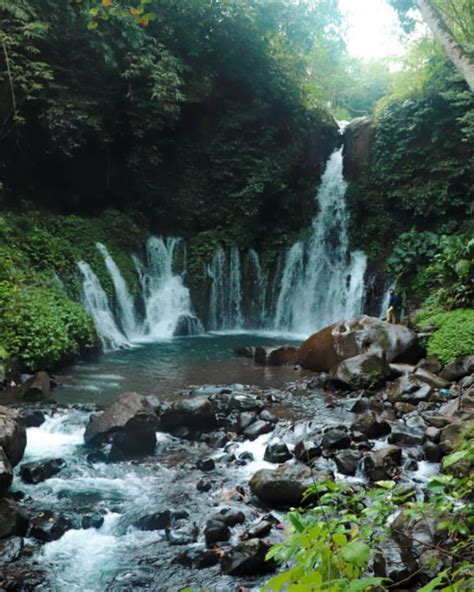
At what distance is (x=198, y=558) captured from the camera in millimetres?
4105

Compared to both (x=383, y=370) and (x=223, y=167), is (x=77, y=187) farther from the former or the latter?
(x=383, y=370)

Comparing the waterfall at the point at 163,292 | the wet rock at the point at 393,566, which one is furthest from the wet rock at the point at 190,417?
the waterfall at the point at 163,292

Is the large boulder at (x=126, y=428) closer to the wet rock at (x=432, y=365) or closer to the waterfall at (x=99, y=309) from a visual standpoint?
the wet rock at (x=432, y=365)

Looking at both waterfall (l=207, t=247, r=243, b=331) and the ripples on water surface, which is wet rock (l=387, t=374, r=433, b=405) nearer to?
the ripples on water surface

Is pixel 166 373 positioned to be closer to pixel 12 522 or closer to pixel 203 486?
pixel 203 486

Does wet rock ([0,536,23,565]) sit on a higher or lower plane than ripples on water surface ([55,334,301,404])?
lower

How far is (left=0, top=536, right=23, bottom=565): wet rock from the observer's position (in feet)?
13.3

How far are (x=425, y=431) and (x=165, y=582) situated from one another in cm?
398

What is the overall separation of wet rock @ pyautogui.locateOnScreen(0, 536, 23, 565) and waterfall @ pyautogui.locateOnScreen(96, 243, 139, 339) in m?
10.9

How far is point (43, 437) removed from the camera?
6.86 meters

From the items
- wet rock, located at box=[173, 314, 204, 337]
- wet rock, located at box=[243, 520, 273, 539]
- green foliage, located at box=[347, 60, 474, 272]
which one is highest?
green foliage, located at box=[347, 60, 474, 272]

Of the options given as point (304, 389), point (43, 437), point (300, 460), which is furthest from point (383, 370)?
point (43, 437)

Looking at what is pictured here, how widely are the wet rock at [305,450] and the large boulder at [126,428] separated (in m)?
1.92

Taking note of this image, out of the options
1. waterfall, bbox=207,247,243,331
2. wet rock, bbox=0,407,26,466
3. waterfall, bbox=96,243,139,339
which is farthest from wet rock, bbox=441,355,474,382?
waterfall, bbox=207,247,243,331
